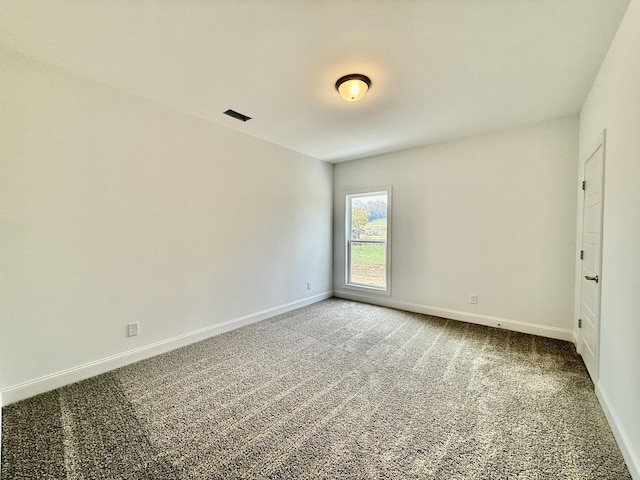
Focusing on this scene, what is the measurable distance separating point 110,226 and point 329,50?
7.90 ft

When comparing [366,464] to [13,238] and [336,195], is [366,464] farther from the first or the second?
[336,195]

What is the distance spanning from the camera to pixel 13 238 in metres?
2.00

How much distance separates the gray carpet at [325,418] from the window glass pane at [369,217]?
222 centimetres

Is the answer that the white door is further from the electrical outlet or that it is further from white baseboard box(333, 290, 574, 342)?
the electrical outlet

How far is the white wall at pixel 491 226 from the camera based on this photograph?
3.14 m

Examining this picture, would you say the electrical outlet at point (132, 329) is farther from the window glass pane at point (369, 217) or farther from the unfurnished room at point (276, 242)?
the window glass pane at point (369, 217)

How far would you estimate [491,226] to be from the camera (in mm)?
3562

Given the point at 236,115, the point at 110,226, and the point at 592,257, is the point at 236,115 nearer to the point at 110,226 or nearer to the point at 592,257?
the point at 110,226

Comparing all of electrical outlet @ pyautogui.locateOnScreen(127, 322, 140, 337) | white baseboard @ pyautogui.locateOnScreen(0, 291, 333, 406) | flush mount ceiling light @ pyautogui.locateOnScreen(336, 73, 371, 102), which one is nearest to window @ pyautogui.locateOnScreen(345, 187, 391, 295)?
white baseboard @ pyautogui.locateOnScreen(0, 291, 333, 406)

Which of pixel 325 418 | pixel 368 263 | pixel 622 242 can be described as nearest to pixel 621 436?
pixel 622 242

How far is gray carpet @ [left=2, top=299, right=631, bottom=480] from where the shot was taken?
145 cm

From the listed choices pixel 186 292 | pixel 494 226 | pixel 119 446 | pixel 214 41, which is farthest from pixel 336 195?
pixel 119 446

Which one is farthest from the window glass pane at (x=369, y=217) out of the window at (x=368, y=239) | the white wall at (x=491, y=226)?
the white wall at (x=491, y=226)

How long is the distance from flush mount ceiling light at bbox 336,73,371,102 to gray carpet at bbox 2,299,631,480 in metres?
2.48
